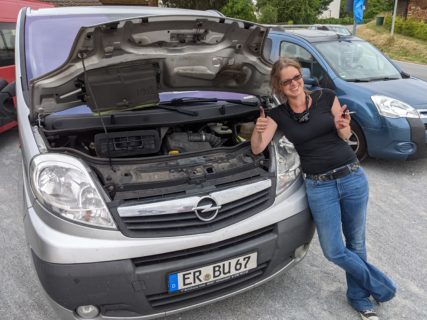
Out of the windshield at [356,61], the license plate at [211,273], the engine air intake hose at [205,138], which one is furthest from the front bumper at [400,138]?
the license plate at [211,273]

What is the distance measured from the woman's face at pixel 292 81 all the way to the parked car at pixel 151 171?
328mm

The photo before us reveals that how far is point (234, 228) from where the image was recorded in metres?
2.00

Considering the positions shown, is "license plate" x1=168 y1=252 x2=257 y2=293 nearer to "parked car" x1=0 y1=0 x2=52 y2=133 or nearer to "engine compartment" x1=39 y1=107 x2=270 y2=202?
"engine compartment" x1=39 y1=107 x2=270 y2=202

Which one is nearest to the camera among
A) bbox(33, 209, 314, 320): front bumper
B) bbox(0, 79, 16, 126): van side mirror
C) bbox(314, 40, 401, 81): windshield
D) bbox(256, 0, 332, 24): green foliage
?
bbox(33, 209, 314, 320): front bumper

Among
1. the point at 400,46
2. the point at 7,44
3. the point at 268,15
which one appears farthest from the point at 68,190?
the point at 268,15

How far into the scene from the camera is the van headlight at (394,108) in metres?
4.30

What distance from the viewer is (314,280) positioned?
106 inches

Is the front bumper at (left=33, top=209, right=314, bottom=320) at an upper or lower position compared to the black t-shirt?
lower

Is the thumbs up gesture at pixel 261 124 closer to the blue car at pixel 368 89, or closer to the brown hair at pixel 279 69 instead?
the brown hair at pixel 279 69

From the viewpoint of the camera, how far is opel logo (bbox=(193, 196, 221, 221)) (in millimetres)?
1948

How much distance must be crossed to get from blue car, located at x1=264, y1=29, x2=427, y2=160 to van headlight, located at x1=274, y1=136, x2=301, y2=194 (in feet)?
5.56

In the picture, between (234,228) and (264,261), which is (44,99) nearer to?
(234,228)

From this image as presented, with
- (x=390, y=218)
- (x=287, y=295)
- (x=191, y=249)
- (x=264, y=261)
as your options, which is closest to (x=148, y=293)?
(x=191, y=249)

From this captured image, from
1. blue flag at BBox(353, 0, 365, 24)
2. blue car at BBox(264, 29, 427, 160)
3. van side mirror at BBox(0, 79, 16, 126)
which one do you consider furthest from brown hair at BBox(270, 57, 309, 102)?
blue flag at BBox(353, 0, 365, 24)
